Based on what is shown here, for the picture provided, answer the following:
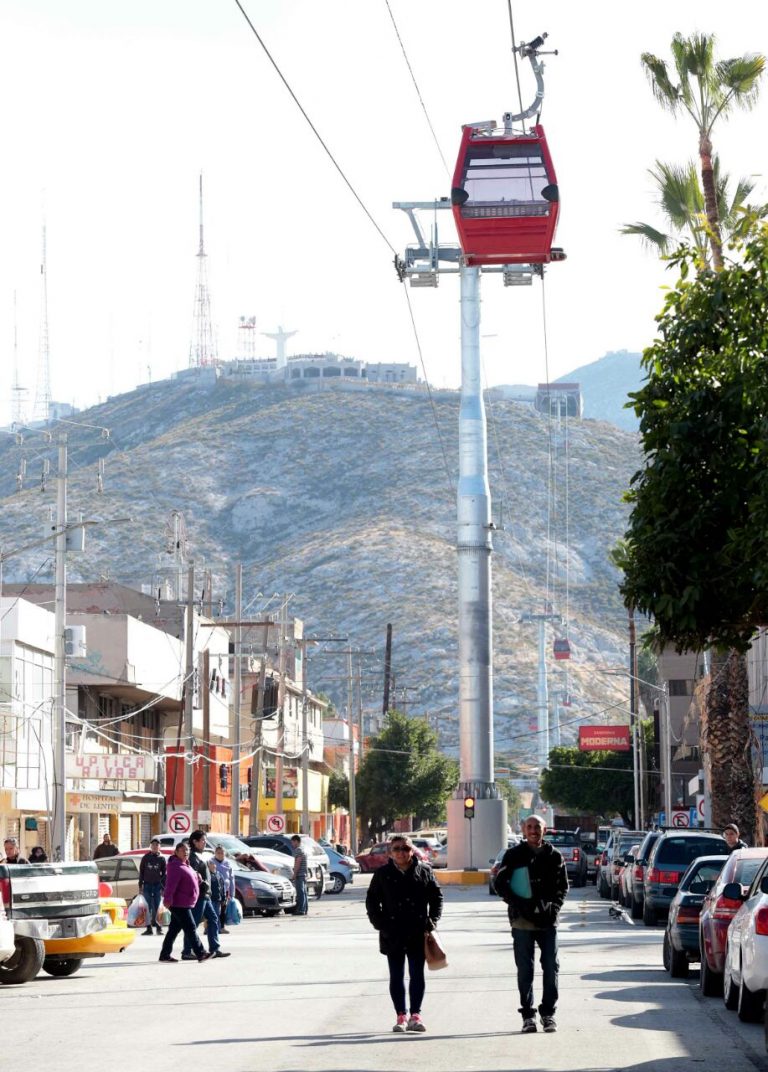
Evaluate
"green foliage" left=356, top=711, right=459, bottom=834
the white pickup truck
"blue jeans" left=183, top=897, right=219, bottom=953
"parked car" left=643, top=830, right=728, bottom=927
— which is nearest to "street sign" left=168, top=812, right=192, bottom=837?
"parked car" left=643, top=830, right=728, bottom=927

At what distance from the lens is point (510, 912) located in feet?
49.3

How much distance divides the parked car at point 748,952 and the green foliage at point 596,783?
96.6 m

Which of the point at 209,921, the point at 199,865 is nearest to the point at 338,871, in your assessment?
the point at 199,865

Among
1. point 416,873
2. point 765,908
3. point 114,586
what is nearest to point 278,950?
point 416,873

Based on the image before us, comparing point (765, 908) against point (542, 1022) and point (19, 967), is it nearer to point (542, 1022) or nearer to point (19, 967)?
point (542, 1022)

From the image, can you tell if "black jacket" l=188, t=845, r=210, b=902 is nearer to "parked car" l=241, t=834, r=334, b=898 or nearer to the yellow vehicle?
the yellow vehicle

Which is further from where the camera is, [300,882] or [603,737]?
[603,737]

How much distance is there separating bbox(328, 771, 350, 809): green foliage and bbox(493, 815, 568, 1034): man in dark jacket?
10144 centimetres

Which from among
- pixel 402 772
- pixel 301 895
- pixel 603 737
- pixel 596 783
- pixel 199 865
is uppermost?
pixel 603 737

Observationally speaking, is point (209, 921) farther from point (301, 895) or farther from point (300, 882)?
point (301, 895)

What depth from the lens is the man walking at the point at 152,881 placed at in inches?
1246

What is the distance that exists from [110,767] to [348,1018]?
39809 mm

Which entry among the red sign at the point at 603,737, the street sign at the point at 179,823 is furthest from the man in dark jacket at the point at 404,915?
the red sign at the point at 603,737

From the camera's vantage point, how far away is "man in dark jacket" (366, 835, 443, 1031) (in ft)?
48.5
